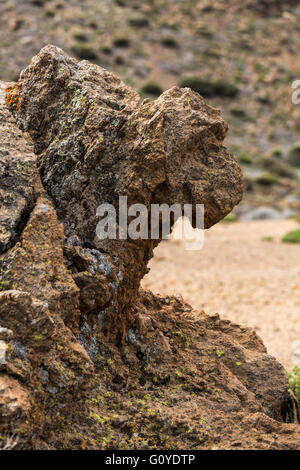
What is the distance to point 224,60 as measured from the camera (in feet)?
156

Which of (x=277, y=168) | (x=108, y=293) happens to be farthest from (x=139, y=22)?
(x=108, y=293)

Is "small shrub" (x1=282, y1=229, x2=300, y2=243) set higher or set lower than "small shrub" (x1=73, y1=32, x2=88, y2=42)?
lower

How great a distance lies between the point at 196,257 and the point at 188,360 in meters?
11.9

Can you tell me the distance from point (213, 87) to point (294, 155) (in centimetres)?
916

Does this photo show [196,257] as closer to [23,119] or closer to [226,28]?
[23,119]

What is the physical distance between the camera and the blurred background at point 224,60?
2669 cm

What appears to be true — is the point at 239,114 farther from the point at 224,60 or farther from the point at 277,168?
the point at 277,168

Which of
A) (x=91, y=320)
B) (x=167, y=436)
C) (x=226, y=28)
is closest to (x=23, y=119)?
(x=91, y=320)

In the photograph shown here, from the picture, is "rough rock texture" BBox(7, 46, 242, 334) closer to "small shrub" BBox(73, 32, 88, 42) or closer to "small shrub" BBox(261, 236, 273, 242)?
"small shrub" BBox(261, 236, 273, 242)

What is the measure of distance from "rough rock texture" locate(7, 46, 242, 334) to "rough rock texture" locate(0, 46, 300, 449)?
0.01 metres

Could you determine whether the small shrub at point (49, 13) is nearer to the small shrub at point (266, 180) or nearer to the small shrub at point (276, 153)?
the small shrub at point (276, 153)

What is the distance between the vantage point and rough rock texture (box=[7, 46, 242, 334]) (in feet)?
13.2

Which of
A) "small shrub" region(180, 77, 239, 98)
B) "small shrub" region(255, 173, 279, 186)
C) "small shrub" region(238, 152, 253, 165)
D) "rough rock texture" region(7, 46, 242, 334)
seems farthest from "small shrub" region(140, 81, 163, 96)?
"rough rock texture" region(7, 46, 242, 334)

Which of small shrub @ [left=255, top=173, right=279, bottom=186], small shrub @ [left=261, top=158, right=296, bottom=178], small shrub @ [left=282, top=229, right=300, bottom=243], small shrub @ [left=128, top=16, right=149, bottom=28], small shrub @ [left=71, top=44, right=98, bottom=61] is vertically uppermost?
small shrub @ [left=128, top=16, right=149, bottom=28]
